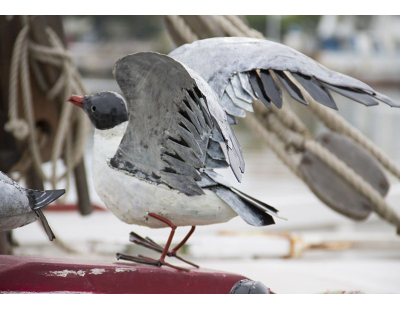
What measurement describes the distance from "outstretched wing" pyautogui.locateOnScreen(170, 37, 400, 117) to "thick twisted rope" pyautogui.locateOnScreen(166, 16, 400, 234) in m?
0.71

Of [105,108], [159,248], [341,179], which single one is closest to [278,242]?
[341,179]

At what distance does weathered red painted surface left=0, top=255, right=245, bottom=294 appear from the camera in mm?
1317

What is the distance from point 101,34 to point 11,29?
18225 millimetres

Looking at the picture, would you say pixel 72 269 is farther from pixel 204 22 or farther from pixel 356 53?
pixel 356 53

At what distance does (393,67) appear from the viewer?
18.3m

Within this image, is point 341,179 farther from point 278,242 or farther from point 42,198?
point 42,198

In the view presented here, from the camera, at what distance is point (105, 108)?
134cm

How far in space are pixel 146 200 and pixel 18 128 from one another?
103cm

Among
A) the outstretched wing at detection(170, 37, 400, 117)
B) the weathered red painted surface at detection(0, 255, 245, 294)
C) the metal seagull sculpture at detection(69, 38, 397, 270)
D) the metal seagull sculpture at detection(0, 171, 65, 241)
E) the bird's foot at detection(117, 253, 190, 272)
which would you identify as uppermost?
the outstretched wing at detection(170, 37, 400, 117)

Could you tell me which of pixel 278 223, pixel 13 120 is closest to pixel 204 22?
pixel 13 120

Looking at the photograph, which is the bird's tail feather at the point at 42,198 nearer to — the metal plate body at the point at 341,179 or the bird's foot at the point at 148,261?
the bird's foot at the point at 148,261

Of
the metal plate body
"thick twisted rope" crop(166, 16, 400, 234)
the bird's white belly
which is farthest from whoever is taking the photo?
the metal plate body

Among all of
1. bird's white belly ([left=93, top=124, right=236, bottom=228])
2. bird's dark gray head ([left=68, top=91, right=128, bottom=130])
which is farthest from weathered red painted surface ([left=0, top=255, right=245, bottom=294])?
bird's dark gray head ([left=68, top=91, right=128, bottom=130])

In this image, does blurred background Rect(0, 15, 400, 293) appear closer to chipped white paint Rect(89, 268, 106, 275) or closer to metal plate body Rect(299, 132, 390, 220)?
metal plate body Rect(299, 132, 390, 220)
